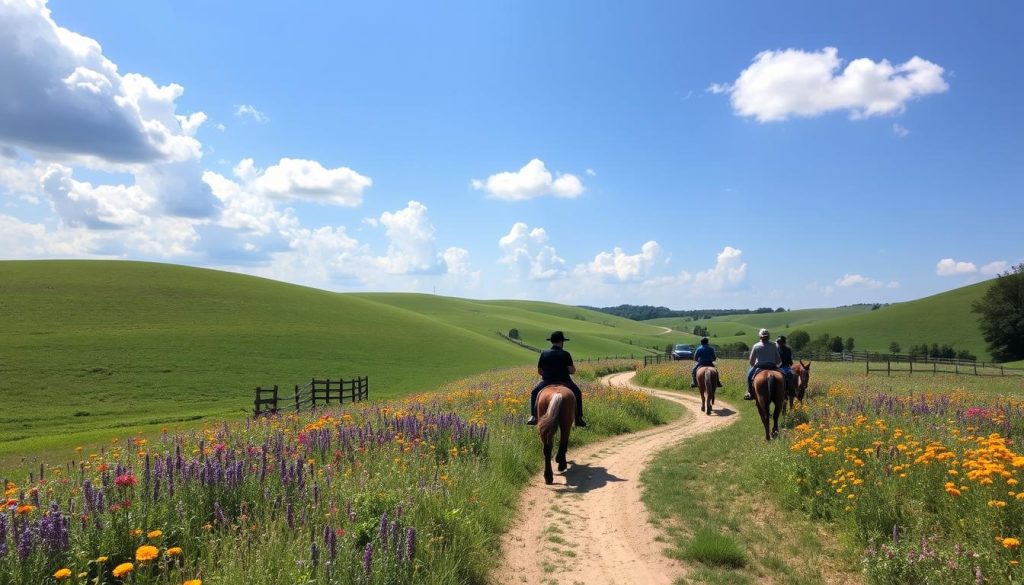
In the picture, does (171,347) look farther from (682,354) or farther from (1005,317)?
(1005,317)

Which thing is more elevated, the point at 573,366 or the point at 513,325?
the point at 573,366

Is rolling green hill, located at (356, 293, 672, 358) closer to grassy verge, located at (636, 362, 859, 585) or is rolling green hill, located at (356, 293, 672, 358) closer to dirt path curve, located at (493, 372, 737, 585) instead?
grassy verge, located at (636, 362, 859, 585)

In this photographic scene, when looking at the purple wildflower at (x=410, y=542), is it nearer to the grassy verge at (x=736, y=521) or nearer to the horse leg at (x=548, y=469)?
the grassy verge at (x=736, y=521)

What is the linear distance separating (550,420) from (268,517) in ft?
18.0

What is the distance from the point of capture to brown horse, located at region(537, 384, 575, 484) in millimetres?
9672

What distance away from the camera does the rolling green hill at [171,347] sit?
1260 inches

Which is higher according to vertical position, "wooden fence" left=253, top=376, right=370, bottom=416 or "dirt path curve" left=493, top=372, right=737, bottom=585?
"dirt path curve" left=493, top=372, right=737, bottom=585

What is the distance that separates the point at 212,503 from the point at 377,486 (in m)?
1.78

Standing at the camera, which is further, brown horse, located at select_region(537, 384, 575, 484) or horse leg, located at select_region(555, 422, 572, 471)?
horse leg, located at select_region(555, 422, 572, 471)

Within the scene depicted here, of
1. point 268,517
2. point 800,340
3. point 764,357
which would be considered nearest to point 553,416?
point 268,517

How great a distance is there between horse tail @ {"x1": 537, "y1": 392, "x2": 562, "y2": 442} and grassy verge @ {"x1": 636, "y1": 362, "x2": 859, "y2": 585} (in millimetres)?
1923

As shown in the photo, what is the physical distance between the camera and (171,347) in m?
46.2

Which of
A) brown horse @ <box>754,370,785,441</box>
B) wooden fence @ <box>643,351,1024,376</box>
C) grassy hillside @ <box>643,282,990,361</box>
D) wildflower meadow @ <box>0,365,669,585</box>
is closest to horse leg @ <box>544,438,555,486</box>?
wildflower meadow @ <box>0,365,669,585</box>

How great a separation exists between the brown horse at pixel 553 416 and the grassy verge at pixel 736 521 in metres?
1.68
